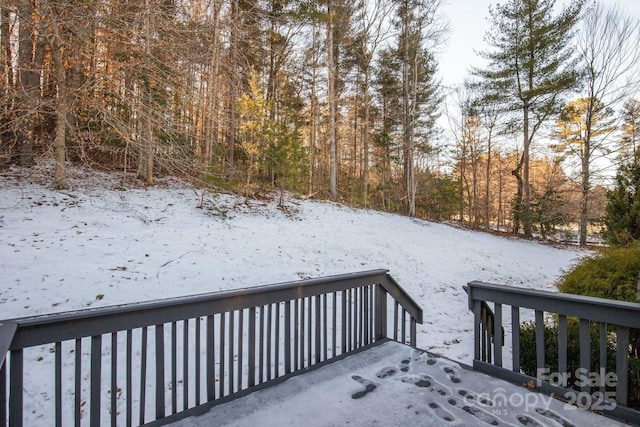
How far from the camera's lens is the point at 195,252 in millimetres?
5820

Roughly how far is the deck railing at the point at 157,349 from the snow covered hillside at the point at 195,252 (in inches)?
38.9

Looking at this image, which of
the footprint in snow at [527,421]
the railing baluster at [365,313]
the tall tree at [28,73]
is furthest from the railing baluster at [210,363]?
the tall tree at [28,73]

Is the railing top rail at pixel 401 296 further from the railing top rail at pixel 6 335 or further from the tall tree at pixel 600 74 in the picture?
the tall tree at pixel 600 74

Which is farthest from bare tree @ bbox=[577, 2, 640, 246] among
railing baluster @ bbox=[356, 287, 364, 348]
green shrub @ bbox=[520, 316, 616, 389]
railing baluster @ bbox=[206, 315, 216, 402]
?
railing baluster @ bbox=[206, 315, 216, 402]

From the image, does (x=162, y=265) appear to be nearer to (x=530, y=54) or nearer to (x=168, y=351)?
(x=168, y=351)

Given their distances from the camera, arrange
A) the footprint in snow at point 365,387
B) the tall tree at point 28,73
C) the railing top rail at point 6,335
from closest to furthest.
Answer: the railing top rail at point 6,335 < the footprint in snow at point 365,387 < the tall tree at point 28,73

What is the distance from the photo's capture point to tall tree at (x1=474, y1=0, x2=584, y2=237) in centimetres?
1352

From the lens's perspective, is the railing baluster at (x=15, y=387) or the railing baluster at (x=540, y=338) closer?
the railing baluster at (x=15, y=387)

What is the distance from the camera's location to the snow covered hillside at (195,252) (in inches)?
168

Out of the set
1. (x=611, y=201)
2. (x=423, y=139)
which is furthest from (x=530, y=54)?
(x=611, y=201)

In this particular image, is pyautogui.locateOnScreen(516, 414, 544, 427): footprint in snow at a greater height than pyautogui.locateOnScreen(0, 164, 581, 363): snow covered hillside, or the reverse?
pyautogui.locateOnScreen(0, 164, 581, 363): snow covered hillside

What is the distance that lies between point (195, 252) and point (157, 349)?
13.5 feet

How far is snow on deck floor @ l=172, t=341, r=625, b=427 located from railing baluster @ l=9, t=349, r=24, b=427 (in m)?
0.80

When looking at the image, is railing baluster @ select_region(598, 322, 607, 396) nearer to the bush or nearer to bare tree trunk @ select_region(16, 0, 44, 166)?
the bush
